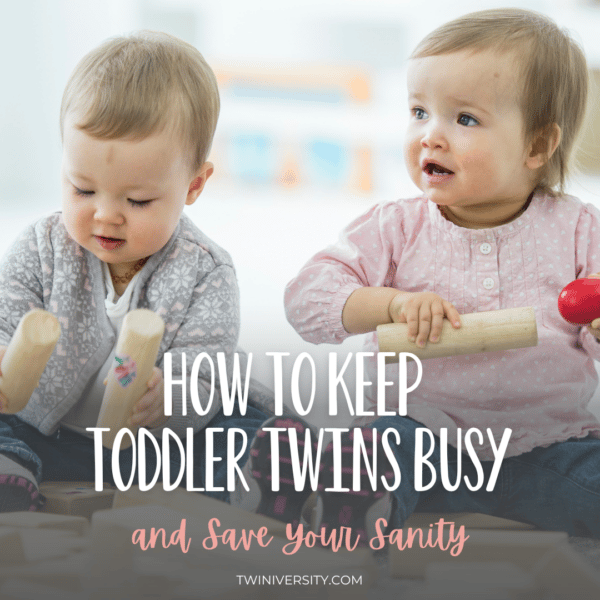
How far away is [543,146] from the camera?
587 millimetres

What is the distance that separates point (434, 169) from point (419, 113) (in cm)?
5

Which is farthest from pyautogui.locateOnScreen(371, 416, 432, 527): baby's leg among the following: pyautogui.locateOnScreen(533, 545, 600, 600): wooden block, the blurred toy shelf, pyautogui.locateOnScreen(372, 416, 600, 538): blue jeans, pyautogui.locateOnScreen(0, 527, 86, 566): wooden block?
the blurred toy shelf

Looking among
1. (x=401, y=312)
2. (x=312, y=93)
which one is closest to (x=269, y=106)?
(x=312, y=93)

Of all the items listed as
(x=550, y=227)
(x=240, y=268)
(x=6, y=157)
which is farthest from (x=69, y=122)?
(x=6, y=157)

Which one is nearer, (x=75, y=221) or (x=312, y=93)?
(x=75, y=221)

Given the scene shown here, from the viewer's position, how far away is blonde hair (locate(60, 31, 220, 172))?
518mm

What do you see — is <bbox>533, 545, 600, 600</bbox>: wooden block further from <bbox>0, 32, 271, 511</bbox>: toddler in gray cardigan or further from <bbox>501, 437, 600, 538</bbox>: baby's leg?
<bbox>0, 32, 271, 511</bbox>: toddler in gray cardigan

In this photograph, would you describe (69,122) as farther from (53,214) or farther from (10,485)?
(10,485)

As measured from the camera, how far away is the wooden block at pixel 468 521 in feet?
1.64

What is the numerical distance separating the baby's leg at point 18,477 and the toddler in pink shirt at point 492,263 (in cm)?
21

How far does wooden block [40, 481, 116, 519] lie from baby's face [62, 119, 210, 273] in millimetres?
169

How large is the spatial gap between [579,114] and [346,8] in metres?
1.09

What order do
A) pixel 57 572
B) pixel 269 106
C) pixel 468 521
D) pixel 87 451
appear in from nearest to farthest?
pixel 57 572
pixel 468 521
pixel 87 451
pixel 269 106

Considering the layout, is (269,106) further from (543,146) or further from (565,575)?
(565,575)
